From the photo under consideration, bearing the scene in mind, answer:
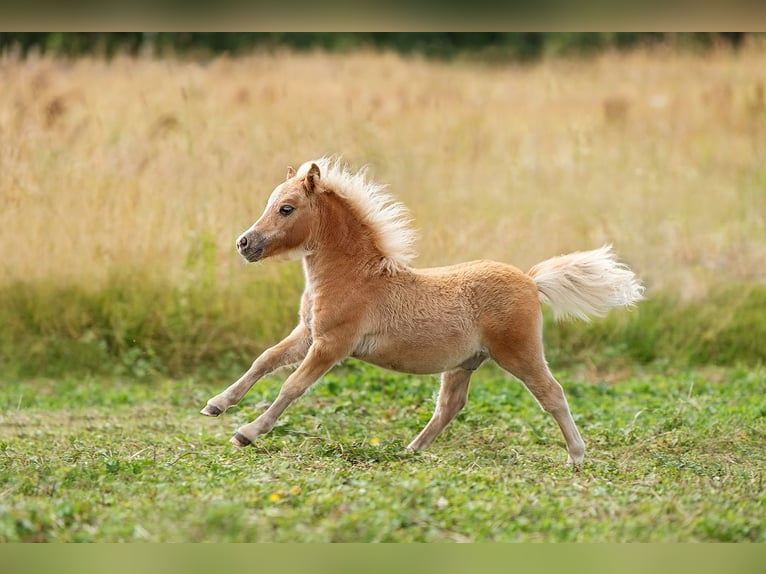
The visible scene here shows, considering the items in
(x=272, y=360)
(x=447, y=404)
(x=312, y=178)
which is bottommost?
(x=447, y=404)

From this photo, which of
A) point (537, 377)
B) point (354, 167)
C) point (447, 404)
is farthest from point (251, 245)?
point (354, 167)

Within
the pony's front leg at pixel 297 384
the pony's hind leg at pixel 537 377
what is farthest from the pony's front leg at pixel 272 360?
the pony's hind leg at pixel 537 377

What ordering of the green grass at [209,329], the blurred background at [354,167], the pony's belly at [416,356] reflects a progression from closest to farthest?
1. the pony's belly at [416,356]
2. the green grass at [209,329]
3. the blurred background at [354,167]

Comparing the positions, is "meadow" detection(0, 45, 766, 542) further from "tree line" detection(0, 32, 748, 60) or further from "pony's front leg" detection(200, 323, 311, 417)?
"tree line" detection(0, 32, 748, 60)

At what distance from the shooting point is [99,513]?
19.3ft

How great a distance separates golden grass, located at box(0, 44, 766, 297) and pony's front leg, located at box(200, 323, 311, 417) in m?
4.79

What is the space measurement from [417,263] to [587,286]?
491cm

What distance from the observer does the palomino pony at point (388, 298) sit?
722 centimetres

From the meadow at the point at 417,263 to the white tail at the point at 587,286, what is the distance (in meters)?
1.10

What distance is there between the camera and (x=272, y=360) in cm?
738

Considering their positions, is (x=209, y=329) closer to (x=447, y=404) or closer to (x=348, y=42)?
(x=447, y=404)

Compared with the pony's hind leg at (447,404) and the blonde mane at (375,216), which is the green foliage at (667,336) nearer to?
the pony's hind leg at (447,404)

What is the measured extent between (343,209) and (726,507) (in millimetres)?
3173

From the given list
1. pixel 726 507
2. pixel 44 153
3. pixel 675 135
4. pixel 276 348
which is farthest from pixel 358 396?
pixel 675 135
